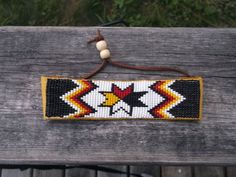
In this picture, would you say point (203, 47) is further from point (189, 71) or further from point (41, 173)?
point (41, 173)

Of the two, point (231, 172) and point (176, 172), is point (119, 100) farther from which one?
point (231, 172)

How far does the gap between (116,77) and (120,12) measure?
3.41 feet

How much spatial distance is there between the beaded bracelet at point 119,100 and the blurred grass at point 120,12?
1.03 meters

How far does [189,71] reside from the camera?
115 centimetres

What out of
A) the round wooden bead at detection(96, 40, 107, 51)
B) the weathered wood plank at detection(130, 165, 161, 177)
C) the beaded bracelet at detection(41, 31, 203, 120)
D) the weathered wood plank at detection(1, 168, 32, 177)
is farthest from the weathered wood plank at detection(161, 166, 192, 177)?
the round wooden bead at detection(96, 40, 107, 51)

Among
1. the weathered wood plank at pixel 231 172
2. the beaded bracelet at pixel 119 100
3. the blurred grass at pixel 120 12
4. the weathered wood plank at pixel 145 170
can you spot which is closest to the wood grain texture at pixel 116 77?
the beaded bracelet at pixel 119 100

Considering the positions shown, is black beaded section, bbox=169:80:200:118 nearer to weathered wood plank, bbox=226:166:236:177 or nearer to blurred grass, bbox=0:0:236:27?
weathered wood plank, bbox=226:166:236:177

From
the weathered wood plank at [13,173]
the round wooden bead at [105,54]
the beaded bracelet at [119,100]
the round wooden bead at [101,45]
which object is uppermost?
the round wooden bead at [101,45]

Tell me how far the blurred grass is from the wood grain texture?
2.98 feet

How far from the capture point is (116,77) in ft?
3.77

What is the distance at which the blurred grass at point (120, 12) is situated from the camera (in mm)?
2096

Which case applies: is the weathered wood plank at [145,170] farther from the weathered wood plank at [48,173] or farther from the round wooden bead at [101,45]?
the round wooden bead at [101,45]

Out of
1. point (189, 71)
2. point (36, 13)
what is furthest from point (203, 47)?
point (36, 13)

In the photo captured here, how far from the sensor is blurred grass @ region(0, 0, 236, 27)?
2.10 metres
